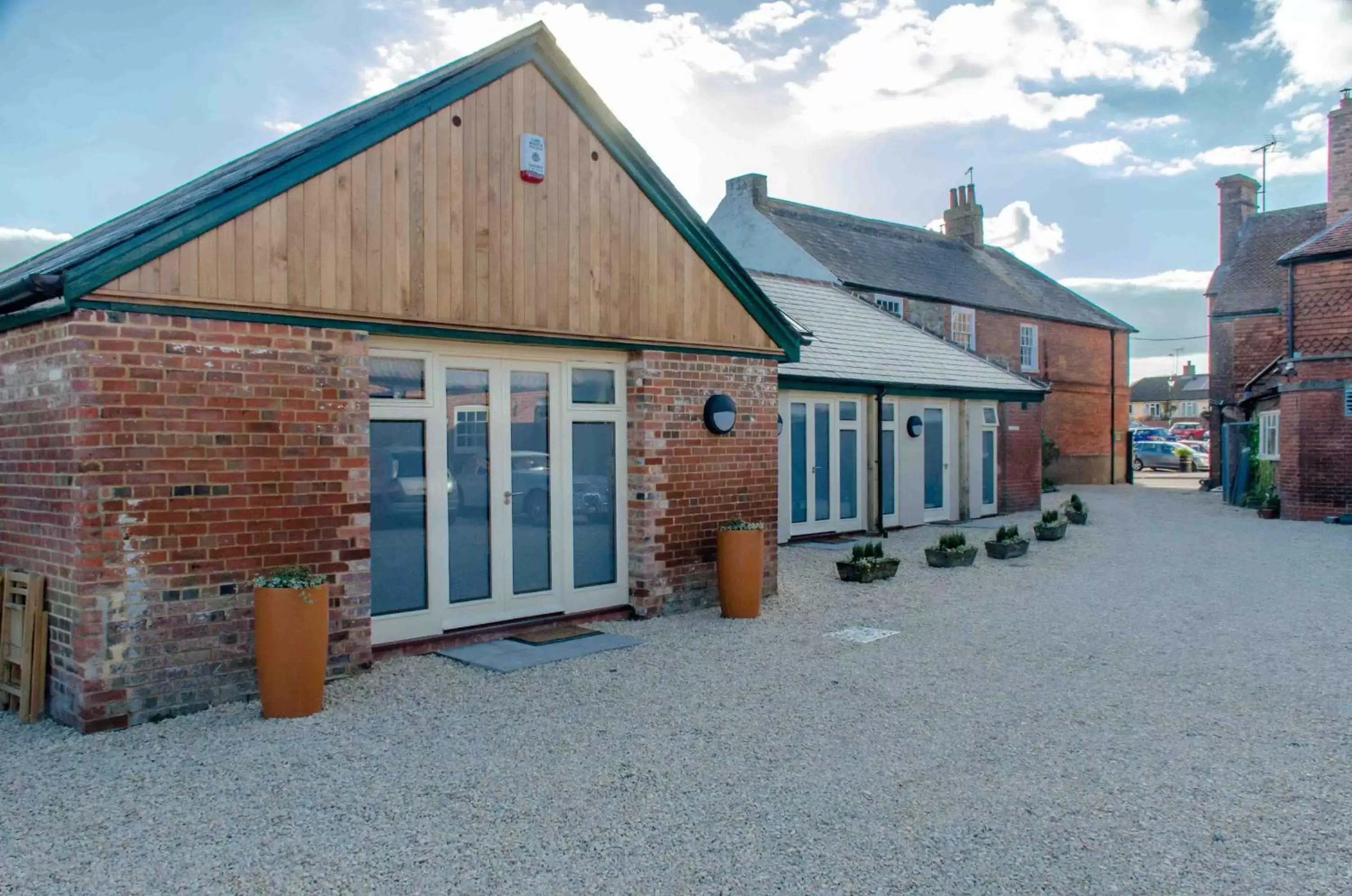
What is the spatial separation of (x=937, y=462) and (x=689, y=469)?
34.5 feet

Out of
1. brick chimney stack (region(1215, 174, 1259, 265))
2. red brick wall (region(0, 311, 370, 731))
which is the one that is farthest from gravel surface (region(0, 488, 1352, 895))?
brick chimney stack (region(1215, 174, 1259, 265))

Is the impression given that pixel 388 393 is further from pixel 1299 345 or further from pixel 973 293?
pixel 973 293

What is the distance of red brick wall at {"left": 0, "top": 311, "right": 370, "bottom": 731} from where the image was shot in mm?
5594

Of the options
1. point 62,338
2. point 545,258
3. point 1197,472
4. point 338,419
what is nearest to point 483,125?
point 545,258

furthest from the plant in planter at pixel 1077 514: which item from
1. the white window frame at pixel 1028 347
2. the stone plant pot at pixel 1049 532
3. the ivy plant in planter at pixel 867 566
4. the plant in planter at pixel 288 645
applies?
the plant in planter at pixel 288 645

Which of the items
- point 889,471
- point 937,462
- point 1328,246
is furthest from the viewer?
point 937,462

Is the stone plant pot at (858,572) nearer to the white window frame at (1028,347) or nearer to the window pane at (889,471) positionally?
the window pane at (889,471)

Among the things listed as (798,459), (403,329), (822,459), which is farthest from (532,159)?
(822,459)

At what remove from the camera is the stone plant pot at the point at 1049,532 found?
15219mm

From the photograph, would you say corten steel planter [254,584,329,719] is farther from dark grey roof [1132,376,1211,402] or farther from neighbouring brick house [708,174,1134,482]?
dark grey roof [1132,376,1211,402]

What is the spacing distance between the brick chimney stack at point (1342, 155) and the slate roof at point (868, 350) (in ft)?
34.6

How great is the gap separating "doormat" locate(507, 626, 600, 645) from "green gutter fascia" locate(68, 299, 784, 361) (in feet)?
7.94

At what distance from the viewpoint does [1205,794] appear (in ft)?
15.2

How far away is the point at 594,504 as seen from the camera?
8633 millimetres
